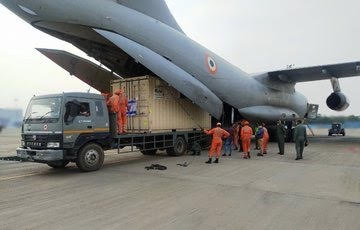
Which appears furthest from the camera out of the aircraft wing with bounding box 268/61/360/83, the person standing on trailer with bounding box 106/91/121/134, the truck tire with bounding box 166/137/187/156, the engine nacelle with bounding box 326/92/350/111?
the engine nacelle with bounding box 326/92/350/111

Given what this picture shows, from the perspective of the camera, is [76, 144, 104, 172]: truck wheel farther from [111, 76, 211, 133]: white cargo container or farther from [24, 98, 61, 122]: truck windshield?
[111, 76, 211, 133]: white cargo container

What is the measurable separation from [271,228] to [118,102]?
7.52m

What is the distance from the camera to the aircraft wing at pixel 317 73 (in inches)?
738

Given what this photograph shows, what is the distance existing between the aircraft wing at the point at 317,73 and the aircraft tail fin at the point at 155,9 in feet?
24.5

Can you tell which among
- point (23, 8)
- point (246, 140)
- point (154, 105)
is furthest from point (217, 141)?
point (23, 8)

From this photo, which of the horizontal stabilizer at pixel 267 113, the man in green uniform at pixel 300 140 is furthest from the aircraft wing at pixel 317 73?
the man in green uniform at pixel 300 140

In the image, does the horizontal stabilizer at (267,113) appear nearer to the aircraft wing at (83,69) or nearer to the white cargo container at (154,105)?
the white cargo container at (154,105)

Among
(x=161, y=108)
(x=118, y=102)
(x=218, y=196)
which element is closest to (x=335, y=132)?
(x=161, y=108)

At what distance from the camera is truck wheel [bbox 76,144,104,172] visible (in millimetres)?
10255

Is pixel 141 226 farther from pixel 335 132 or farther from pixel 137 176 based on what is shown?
pixel 335 132

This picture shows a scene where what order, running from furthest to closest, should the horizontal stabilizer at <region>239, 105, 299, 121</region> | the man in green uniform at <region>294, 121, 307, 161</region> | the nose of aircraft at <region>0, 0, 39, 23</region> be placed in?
the horizontal stabilizer at <region>239, 105, 299, 121</region> → the man in green uniform at <region>294, 121, 307, 161</region> → the nose of aircraft at <region>0, 0, 39, 23</region>

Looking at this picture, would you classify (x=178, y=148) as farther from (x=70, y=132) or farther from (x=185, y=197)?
(x=185, y=197)

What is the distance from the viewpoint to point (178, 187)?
8094mm

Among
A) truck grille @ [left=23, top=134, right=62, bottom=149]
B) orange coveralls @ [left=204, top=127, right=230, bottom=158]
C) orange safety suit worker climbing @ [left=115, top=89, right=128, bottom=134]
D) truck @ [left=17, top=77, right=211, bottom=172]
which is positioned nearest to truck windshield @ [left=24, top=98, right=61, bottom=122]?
truck @ [left=17, top=77, right=211, bottom=172]
